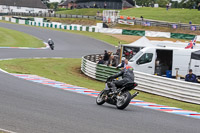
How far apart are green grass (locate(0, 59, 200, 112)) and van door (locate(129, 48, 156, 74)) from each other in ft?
7.50

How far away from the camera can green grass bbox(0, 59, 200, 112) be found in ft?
53.3

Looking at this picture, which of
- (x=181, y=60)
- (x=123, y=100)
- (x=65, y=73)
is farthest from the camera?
(x=65, y=73)

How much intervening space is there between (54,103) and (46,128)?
353 centimetres

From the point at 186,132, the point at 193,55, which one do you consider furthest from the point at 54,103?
the point at 193,55

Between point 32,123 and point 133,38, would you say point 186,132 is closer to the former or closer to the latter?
point 32,123

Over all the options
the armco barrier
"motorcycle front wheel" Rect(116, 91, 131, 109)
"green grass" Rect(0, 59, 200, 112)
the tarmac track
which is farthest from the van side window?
"motorcycle front wheel" Rect(116, 91, 131, 109)

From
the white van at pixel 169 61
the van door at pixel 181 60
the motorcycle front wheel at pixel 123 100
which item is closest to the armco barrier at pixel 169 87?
the white van at pixel 169 61

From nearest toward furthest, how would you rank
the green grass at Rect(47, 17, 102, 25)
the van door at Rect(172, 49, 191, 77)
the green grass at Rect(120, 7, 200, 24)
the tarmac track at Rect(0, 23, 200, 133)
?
the tarmac track at Rect(0, 23, 200, 133) → the van door at Rect(172, 49, 191, 77) → the green grass at Rect(120, 7, 200, 24) → the green grass at Rect(47, 17, 102, 25)

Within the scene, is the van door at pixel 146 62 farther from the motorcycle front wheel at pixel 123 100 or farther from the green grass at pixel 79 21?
the green grass at pixel 79 21

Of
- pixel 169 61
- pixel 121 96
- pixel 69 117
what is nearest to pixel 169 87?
pixel 169 61

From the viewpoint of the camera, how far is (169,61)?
2161 cm

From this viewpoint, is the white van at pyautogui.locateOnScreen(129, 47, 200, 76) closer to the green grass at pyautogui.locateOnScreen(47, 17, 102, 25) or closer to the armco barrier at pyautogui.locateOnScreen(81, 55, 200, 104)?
the armco barrier at pyautogui.locateOnScreen(81, 55, 200, 104)

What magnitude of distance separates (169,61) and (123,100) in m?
10.7

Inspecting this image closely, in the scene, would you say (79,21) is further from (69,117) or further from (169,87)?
(69,117)
